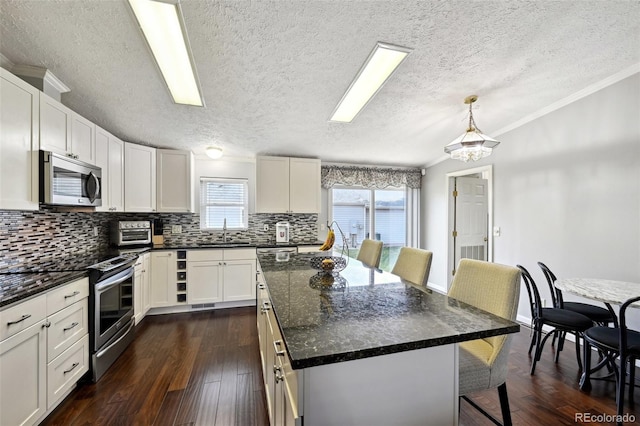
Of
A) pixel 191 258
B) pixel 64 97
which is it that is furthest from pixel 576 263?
pixel 64 97

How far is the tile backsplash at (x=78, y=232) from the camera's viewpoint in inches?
79.0

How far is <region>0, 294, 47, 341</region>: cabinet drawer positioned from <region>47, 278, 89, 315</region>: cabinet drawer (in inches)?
2.2

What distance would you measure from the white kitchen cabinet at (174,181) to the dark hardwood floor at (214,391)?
67.7 inches

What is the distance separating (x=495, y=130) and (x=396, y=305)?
369 cm

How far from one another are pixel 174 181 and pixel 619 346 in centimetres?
466

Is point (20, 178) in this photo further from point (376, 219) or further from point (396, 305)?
point (376, 219)

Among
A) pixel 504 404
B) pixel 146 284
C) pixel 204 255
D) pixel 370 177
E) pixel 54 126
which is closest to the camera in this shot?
pixel 504 404

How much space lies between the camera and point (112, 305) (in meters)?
2.30

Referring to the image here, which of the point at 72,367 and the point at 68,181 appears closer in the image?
the point at 72,367

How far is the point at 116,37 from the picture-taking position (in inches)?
70.5

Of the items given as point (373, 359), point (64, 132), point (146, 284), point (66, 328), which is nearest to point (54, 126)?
point (64, 132)

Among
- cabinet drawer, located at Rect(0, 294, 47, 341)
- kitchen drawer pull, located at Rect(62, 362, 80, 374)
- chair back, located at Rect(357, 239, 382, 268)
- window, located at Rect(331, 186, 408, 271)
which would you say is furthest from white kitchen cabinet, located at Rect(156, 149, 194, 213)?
chair back, located at Rect(357, 239, 382, 268)

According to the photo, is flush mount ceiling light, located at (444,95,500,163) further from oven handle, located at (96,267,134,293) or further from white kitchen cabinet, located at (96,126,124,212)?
white kitchen cabinet, located at (96,126,124,212)

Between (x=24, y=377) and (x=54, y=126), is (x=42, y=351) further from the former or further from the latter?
(x=54, y=126)
